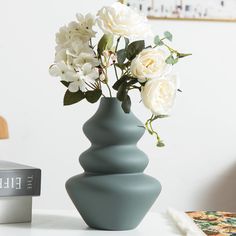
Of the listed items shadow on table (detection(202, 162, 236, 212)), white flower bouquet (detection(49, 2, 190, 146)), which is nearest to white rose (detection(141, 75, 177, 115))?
white flower bouquet (detection(49, 2, 190, 146))

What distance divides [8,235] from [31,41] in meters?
1.61

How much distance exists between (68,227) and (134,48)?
434 millimetres

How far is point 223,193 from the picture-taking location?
2986mm

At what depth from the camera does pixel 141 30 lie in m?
1.38

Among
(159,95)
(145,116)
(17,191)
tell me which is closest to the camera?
(159,95)

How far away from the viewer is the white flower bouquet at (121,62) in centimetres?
136

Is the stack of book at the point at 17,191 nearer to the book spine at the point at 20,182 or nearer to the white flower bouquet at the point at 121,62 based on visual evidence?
the book spine at the point at 20,182

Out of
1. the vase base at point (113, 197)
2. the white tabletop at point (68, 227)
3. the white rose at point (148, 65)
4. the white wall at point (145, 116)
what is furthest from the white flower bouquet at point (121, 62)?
the white wall at point (145, 116)

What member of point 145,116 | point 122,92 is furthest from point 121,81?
point 145,116

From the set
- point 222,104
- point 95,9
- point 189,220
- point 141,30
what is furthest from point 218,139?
point 141,30

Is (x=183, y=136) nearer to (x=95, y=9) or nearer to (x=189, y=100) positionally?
(x=189, y=100)

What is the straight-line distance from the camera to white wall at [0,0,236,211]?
2848mm

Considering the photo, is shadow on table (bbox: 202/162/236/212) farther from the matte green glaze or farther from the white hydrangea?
the white hydrangea

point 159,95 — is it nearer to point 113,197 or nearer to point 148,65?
point 148,65
